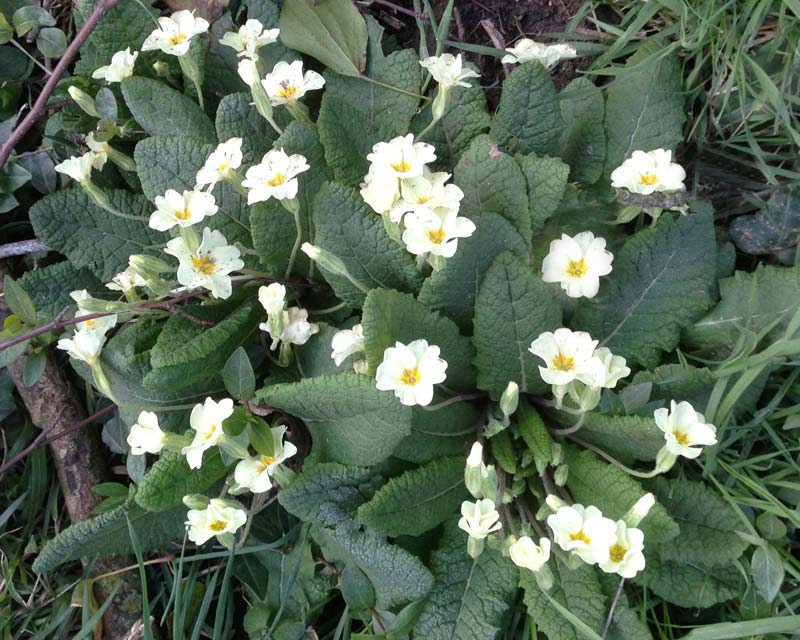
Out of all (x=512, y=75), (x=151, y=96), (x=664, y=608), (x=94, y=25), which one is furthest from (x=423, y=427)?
(x=94, y=25)

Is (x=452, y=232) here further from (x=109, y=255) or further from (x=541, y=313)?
(x=109, y=255)

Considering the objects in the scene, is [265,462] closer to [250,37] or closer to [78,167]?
[78,167]

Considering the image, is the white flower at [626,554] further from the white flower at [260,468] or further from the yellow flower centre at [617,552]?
the white flower at [260,468]

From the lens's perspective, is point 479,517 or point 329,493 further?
point 329,493

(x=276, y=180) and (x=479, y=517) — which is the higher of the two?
(x=276, y=180)

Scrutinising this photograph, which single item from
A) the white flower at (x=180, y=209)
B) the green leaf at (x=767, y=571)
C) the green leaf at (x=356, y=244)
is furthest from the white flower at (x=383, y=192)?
the green leaf at (x=767, y=571)

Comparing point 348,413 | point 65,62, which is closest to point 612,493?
point 348,413
